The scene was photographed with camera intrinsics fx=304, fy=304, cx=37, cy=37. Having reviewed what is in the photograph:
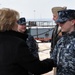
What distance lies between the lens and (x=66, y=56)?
3156mm

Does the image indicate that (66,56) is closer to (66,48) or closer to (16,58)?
(66,48)

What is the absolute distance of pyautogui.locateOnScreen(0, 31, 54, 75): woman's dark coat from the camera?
9.48ft

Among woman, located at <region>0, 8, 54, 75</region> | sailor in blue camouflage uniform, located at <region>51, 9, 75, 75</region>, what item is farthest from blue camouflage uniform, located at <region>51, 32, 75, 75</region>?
woman, located at <region>0, 8, 54, 75</region>

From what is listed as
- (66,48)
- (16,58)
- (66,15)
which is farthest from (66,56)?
(16,58)

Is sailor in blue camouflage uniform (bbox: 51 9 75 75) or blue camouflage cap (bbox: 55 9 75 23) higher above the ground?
blue camouflage cap (bbox: 55 9 75 23)

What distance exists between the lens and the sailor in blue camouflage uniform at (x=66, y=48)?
315 cm

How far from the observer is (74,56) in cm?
314

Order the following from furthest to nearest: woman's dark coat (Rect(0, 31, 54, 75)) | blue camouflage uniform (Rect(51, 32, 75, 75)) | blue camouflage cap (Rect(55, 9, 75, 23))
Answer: blue camouflage cap (Rect(55, 9, 75, 23)) → blue camouflage uniform (Rect(51, 32, 75, 75)) → woman's dark coat (Rect(0, 31, 54, 75))

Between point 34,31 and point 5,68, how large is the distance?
84.8 feet

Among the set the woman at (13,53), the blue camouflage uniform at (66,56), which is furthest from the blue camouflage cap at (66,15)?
the woman at (13,53)

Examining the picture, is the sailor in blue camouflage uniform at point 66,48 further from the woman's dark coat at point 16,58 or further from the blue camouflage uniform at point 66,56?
the woman's dark coat at point 16,58

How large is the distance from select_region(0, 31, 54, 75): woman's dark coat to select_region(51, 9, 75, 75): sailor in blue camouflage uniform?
254 millimetres

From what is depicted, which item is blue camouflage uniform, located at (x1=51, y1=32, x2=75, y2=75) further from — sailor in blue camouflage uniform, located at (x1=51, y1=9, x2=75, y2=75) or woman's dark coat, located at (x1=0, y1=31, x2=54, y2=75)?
woman's dark coat, located at (x1=0, y1=31, x2=54, y2=75)

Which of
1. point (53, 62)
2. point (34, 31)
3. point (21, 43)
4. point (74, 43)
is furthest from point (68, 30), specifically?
point (34, 31)
